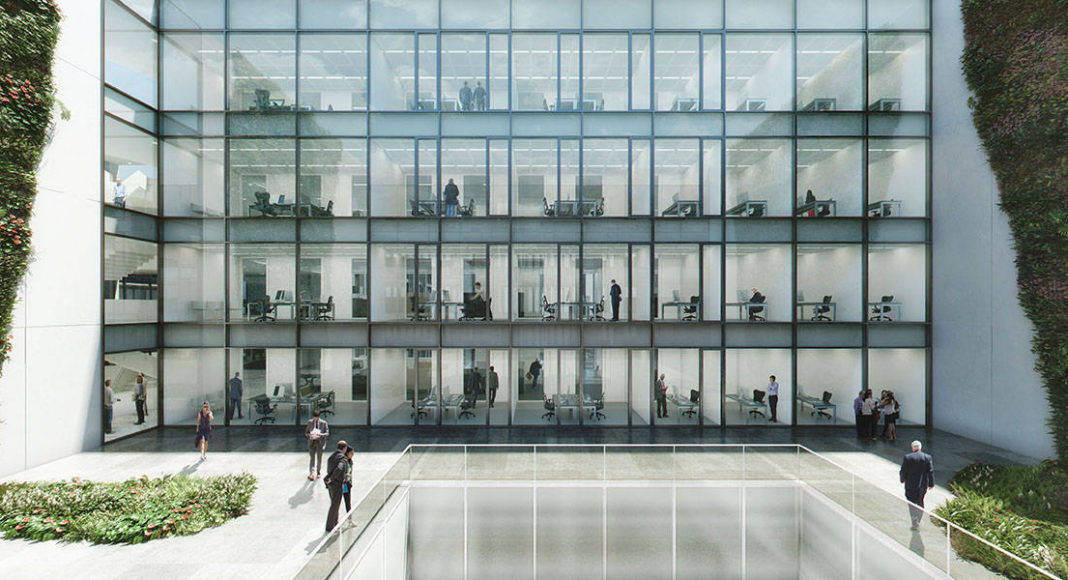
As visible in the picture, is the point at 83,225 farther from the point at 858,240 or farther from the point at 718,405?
the point at 858,240

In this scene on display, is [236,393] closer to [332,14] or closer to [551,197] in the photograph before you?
[551,197]

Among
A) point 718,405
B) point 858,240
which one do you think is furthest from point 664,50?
point 718,405

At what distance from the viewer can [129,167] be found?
14.7 metres

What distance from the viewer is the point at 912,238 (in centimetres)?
1565

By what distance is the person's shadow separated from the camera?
973 centimetres

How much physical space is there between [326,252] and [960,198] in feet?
65.2

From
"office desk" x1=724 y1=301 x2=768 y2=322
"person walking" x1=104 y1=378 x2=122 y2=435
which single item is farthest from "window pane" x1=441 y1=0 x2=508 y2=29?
"person walking" x1=104 y1=378 x2=122 y2=435

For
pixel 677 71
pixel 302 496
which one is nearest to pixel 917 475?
pixel 302 496

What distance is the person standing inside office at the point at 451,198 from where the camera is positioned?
15.6 meters

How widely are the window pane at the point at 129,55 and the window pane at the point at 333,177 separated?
500 centimetres

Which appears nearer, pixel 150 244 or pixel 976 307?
pixel 976 307

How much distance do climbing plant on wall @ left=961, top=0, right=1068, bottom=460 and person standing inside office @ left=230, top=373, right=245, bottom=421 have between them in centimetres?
2223

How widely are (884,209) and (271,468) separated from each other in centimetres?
1961

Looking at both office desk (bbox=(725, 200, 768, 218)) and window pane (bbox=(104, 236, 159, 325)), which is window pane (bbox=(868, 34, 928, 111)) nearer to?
office desk (bbox=(725, 200, 768, 218))
